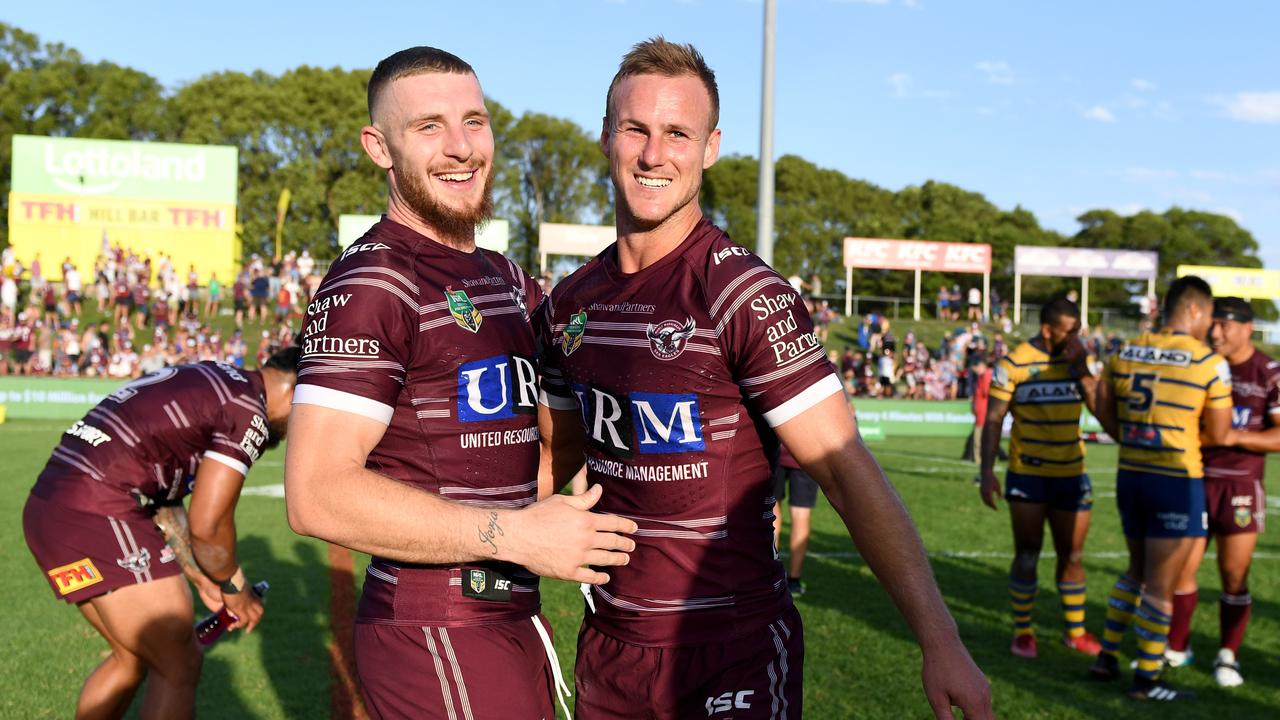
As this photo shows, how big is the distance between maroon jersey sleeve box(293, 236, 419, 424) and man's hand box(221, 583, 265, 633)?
2976 mm

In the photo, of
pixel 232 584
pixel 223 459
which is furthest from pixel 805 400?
pixel 232 584

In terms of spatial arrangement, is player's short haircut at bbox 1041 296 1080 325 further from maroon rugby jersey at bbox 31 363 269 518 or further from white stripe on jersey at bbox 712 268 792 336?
maroon rugby jersey at bbox 31 363 269 518

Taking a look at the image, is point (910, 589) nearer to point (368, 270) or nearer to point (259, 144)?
point (368, 270)

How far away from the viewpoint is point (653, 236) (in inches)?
122

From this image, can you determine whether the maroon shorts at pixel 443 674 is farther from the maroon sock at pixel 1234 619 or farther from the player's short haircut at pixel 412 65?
the maroon sock at pixel 1234 619

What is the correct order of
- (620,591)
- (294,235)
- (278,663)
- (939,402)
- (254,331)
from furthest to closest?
1. (294,235)
2. (254,331)
3. (939,402)
4. (278,663)
5. (620,591)

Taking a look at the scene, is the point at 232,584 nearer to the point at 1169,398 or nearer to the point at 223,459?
the point at 223,459

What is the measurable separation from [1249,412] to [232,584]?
7181 mm

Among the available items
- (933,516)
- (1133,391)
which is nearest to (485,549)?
(1133,391)

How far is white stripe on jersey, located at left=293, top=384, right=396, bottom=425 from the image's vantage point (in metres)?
2.62

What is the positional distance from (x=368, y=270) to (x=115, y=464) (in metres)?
2.80

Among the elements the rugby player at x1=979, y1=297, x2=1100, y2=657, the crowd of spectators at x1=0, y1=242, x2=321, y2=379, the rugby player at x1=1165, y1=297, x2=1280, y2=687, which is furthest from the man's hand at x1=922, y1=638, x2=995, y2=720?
the crowd of spectators at x1=0, y1=242, x2=321, y2=379

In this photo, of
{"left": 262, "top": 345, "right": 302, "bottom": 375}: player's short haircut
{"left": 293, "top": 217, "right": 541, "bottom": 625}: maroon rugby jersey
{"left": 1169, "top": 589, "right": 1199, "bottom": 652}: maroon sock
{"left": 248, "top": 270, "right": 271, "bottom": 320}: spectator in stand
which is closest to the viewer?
{"left": 293, "top": 217, "right": 541, "bottom": 625}: maroon rugby jersey

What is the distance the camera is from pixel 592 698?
3.08 m
